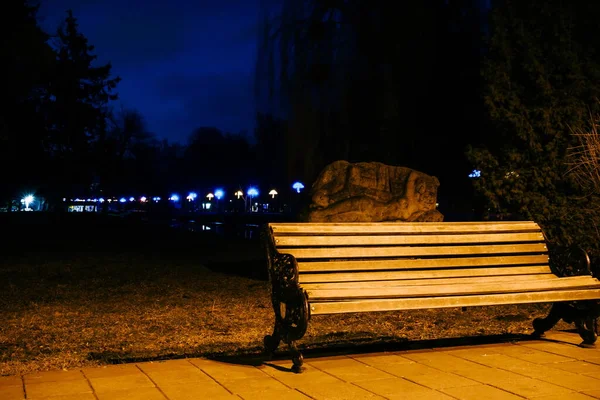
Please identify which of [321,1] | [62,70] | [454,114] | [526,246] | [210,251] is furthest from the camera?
[62,70]

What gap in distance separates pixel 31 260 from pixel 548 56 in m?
12.3

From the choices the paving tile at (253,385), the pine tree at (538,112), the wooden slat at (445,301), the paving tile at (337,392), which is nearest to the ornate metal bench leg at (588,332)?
the wooden slat at (445,301)

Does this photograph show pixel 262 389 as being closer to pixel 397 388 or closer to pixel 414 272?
pixel 397 388

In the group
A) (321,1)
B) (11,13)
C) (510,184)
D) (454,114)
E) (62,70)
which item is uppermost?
(62,70)

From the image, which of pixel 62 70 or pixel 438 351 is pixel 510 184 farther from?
pixel 62 70

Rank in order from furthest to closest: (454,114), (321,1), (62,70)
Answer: (62,70) < (454,114) < (321,1)

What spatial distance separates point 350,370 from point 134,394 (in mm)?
1580

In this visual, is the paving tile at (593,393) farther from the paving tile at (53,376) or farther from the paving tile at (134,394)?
the paving tile at (53,376)

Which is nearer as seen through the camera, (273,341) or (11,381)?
(11,381)

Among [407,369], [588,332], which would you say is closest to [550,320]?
[588,332]

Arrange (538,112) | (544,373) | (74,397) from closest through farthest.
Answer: (74,397)
(544,373)
(538,112)

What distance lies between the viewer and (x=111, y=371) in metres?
5.10

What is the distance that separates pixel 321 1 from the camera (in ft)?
54.1

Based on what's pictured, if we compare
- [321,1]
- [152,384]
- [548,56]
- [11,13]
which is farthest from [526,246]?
[11,13]
